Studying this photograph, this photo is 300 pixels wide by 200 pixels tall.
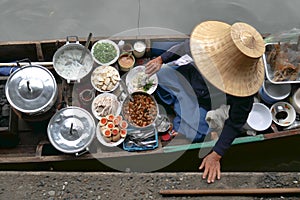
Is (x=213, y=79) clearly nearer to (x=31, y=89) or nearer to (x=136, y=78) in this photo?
(x=136, y=78)

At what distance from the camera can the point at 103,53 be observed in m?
3.91

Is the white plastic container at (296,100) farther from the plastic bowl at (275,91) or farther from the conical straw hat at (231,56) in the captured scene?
the conical straw hat at (231,56)

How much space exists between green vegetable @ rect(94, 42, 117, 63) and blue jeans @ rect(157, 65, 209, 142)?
48cm

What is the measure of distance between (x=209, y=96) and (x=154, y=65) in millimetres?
568

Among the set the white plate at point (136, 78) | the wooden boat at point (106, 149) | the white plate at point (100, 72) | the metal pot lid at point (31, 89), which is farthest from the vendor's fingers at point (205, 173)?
the metal pot lid at point (31, 89)

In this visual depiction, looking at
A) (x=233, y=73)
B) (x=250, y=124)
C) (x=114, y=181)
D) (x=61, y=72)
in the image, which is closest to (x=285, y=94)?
(x=250, y=124)

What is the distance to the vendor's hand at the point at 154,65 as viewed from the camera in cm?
372

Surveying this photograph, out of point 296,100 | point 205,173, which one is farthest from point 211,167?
point 296,100

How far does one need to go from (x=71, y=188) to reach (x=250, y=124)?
1.68 m

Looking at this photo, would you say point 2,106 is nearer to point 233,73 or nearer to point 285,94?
point 233,73

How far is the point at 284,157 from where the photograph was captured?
13.4ft

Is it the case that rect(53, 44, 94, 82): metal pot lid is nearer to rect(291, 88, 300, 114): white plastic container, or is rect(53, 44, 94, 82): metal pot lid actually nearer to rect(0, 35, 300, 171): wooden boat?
rect(0, 35, 300, 171): wooden boat

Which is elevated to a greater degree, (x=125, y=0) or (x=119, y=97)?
(x=125, y=0)

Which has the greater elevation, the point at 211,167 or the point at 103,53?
the point at 103,53
